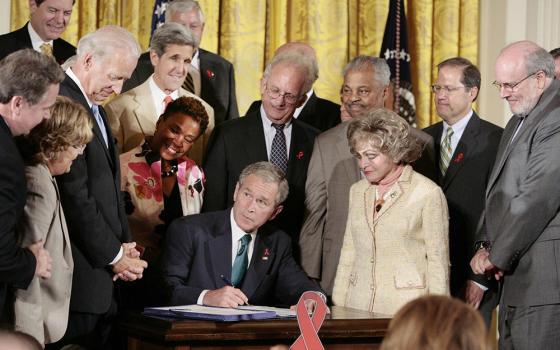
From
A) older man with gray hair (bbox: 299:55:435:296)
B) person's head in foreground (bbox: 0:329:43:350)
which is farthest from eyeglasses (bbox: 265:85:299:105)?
person's head in foreground (bbox: 0:329:43:350)

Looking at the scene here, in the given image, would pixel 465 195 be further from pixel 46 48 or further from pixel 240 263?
pixel 46 48

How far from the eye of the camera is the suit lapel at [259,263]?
4719mm

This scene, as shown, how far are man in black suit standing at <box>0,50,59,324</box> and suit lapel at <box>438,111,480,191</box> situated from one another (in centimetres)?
240

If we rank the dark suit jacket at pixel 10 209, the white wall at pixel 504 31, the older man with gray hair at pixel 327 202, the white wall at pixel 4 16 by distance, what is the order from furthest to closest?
the white wall at pixel 504 31 < the white wall at pixel 4 16 < the older man with gray hair at pixel 327 202 < the dark suit jacket at pixel 10 209

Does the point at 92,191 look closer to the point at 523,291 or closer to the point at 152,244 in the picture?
the point at 152,244

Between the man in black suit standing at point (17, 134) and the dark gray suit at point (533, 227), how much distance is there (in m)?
2.15

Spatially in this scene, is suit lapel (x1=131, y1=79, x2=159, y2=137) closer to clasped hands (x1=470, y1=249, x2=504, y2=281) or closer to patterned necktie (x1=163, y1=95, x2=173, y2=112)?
patterned necktie (x1=163, y1=95, x2=173, y2=112)

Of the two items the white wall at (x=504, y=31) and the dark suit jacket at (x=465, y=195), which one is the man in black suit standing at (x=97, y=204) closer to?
the dark suit jacket at (x=465, y=195)

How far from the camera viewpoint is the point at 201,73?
6.07m

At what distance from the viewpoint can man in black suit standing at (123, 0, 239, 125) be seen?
5.82 metres

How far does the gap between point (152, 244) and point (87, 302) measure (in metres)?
0.83

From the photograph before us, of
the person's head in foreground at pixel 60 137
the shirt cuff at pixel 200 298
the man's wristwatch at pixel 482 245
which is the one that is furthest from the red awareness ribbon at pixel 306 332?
the man's wristwatch at pixel 482 245

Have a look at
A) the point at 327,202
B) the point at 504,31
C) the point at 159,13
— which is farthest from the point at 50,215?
the point at 504,31

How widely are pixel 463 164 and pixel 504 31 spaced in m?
2.31
